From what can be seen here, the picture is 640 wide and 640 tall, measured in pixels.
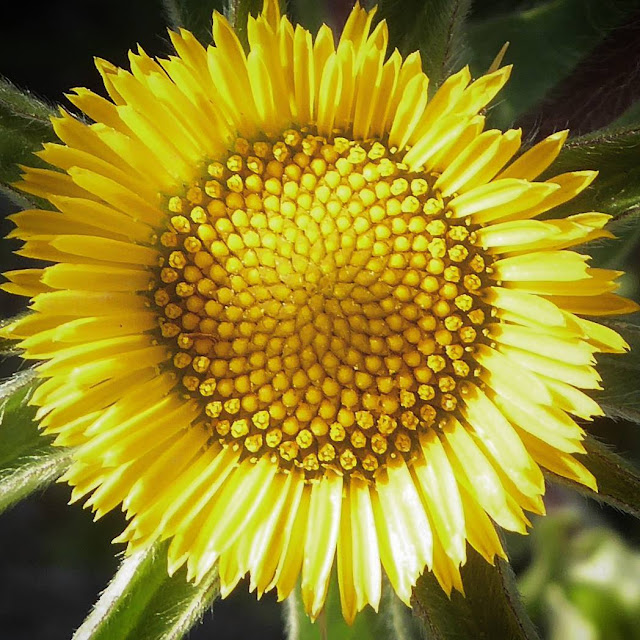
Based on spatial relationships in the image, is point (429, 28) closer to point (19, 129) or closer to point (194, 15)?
point (194, 15)

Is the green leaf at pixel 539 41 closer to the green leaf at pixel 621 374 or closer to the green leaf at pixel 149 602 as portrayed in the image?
the green leaf at pixel 621 374

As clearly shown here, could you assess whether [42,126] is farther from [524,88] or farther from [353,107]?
[524,88]

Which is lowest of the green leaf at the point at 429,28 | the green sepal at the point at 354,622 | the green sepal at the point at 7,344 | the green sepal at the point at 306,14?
the green sepal at the point at 354,622

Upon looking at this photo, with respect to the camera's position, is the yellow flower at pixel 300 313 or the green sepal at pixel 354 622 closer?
the yellow flower at pixel 300 313

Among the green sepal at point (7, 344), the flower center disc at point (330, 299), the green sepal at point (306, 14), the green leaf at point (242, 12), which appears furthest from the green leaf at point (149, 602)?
the green sepal at point (306, 14)

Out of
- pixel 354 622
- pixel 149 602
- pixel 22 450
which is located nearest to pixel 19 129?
pixel 22 450
